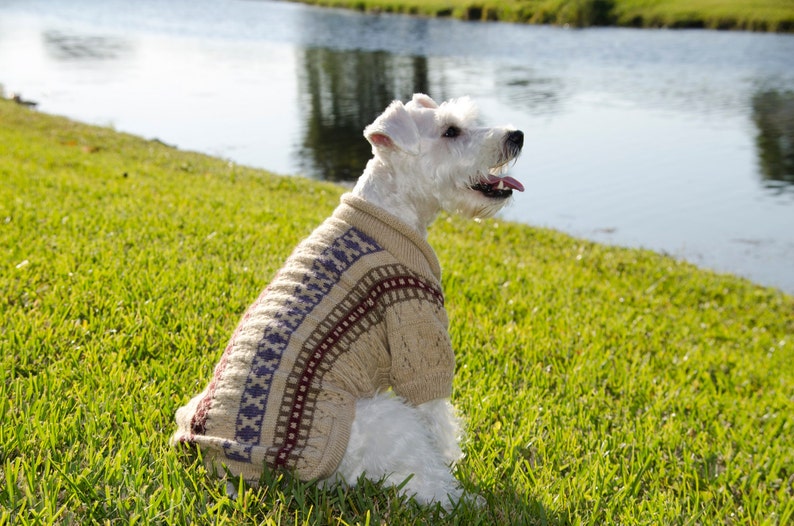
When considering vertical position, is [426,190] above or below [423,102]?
below

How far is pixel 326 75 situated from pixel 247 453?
94.0ft

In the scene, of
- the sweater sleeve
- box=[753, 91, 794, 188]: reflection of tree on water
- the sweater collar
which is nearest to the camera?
the sweater sleeve

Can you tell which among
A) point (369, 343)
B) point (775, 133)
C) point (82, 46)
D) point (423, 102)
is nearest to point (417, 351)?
point (369, 343)

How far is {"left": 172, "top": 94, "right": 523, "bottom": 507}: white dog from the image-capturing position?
118 inches

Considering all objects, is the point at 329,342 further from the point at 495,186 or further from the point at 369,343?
the point at 495,186

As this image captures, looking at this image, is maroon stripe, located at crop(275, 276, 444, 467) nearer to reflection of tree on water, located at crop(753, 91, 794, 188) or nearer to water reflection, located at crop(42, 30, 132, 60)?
reflection of tree on water, located at crop(753, 91, 794, 188)

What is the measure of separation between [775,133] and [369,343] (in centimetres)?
1913

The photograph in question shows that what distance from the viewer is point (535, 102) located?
22.8 meters

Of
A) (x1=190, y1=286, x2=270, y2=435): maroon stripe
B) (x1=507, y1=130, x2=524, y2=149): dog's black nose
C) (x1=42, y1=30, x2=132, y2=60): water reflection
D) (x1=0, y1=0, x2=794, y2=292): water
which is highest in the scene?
(x1=507, y1=130, x2=524, y2=149): dog's black nose

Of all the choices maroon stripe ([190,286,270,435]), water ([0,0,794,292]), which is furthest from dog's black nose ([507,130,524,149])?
water ([0,0,794,292])

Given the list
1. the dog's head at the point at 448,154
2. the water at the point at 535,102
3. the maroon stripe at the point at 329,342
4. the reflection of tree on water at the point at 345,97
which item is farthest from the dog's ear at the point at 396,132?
the reflection of tree on water at the point at 345,97

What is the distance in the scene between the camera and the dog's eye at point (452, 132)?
12.0ft

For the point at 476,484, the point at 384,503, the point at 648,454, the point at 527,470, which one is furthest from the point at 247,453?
the point at 648,454

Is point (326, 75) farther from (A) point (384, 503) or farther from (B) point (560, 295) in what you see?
(A) point (384, 503)
